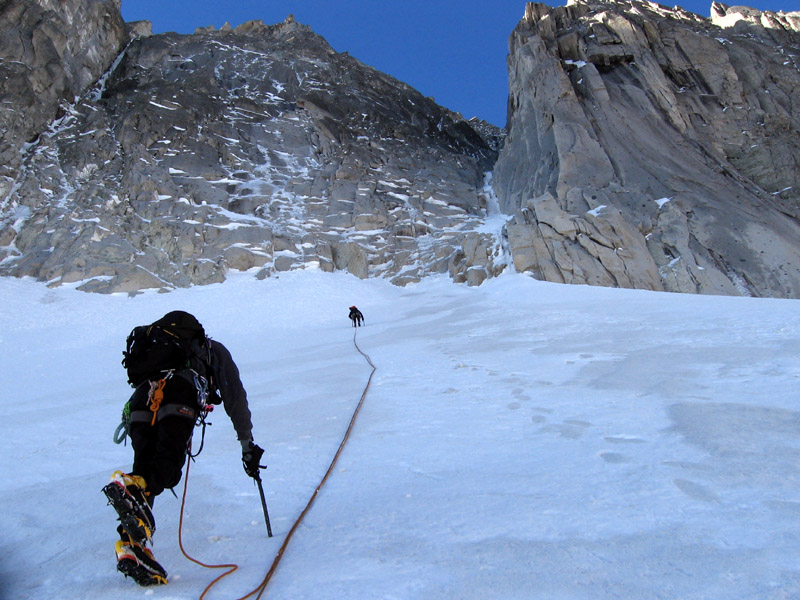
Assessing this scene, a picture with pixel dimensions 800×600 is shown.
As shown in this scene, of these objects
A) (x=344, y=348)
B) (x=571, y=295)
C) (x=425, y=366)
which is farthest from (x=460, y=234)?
(x=425, y=366)

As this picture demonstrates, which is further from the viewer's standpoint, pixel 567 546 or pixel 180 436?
pixel 180 436

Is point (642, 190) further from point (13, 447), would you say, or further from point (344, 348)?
point (13, 447)

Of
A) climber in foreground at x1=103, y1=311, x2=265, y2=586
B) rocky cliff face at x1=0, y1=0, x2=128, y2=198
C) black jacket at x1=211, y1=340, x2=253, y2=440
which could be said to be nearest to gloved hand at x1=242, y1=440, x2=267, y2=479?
climber in foreground at x1=103, y1=311, x2=265, y2=586

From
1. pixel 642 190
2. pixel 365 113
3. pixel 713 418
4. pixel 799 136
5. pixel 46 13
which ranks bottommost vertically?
pixel 713 418

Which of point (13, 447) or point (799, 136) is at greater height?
point (799, 136)

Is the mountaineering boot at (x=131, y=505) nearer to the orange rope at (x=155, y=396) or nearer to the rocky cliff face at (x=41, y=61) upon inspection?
the orange rope at (x=155, y=396)

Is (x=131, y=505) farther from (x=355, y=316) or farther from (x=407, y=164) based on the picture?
(x=407, y=164)

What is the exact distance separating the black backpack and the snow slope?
1065mm

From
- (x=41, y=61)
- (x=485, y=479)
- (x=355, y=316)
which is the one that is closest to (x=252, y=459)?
(x=485, y=479)

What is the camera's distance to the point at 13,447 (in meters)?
5.59

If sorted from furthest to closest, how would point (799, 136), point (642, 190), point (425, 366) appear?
point (799, 136) → point (642, 190) → point (425, 366)

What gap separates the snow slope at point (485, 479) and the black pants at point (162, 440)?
0.51m

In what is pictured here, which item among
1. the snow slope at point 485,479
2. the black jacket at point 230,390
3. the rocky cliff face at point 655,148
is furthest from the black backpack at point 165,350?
the rocky cliff face at point 655,148

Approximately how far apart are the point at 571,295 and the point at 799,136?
33.7 m
